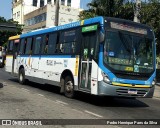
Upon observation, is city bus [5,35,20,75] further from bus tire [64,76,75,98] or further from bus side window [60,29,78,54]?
bus tire [64,76,75,98]

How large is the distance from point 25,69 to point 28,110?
912cm

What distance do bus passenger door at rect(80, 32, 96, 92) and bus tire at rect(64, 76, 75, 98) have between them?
907mm

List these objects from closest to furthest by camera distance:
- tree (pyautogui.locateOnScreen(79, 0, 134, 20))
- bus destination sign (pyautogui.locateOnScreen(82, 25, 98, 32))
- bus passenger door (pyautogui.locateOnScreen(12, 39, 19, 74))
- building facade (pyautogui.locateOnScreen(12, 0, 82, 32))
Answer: bus destination sign (pyautogui.locateOnScreen(82, 25, 98, 32)), bus passenger door (pyautogui.locateOnScreen(12, 39, 19, 74)), tree (pyautogui.locateOnScreen(79, 0, 134, 20)), building facade (pyautogui.locateOnScreen(12, 0, 82, 32))

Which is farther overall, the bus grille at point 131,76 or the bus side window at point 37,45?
the bus side window at point 37,45

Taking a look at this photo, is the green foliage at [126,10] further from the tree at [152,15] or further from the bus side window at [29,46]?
the bus side window at [29,46]

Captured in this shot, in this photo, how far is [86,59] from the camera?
1321 cm

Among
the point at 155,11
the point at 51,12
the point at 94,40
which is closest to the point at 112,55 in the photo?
the point at 94,40

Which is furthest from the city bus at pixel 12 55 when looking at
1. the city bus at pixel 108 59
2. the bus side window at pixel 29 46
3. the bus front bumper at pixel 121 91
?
the bus front bumper at pixel 121 91

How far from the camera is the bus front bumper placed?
12.2 meters

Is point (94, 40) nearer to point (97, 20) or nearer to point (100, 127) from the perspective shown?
point (97, 20)

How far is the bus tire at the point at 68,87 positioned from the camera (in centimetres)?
1430

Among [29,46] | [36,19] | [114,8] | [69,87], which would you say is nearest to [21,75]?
[29,46]

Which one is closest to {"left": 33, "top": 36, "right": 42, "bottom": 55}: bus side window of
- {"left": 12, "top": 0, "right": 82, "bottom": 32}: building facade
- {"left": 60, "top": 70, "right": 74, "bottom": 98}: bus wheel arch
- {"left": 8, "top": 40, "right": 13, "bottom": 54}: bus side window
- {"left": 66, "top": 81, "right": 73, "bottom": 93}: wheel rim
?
{"left": 60, "top": 70, "right": 74, "bottom": 98}: bus wheel arch

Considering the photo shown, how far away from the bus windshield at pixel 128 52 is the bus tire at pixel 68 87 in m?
2.48
